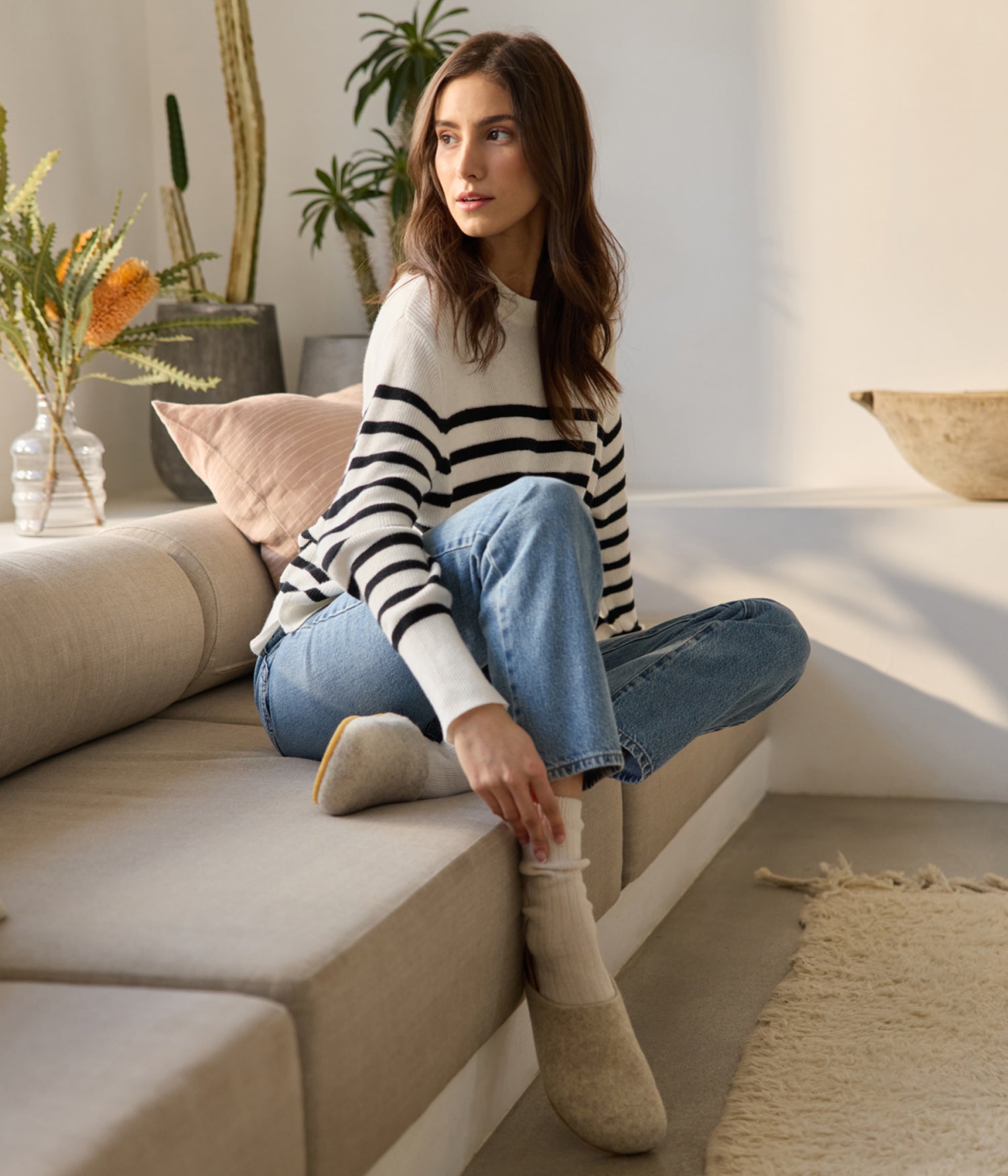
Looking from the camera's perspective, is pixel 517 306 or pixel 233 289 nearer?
pixel 517 306

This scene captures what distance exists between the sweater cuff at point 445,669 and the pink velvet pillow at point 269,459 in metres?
0.76

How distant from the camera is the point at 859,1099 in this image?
4.37 feet

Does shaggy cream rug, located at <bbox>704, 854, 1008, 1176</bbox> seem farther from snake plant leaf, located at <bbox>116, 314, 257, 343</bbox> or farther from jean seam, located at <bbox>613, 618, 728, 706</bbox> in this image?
snake plant leaf, located at <bbox>116, 314, 257, 343</bbox>

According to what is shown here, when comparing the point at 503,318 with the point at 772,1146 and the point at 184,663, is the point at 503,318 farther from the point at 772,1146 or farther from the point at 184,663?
the point at 772,1146

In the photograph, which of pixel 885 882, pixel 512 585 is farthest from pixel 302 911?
pixel 885 882

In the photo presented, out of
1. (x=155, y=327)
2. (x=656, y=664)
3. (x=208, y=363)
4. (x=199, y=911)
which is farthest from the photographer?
(x=208, y=363)

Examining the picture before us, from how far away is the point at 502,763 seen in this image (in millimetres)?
1134

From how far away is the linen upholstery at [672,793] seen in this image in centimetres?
163

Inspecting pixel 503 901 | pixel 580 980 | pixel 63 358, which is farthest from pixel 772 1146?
pixel 63 358

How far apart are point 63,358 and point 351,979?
143 cm

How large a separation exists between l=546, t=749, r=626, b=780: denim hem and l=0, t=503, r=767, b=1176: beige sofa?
93 mm

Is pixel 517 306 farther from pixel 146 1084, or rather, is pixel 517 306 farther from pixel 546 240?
pixel 146 1084

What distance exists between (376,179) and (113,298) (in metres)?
0.93

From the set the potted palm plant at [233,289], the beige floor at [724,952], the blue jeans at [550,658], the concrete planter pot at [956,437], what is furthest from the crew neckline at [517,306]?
the potted palm plant at [233,289]
